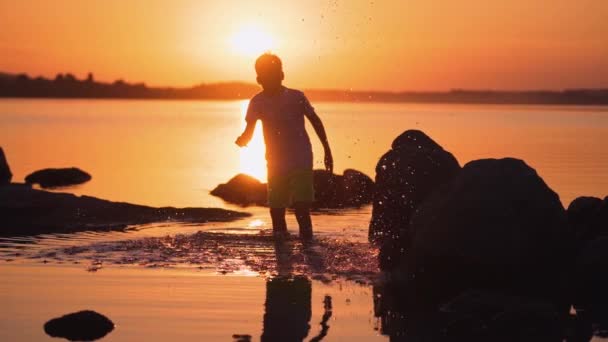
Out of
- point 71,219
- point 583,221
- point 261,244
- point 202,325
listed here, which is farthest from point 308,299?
point 71,219

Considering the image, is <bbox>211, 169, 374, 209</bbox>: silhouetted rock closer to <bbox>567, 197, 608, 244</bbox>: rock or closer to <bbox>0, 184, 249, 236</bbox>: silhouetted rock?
<bbox>0, 184, 249, 236</bbox>: silhouetted rock

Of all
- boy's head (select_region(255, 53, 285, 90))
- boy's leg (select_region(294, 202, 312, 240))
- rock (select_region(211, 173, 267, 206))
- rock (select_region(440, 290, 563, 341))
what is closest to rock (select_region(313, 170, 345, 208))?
rock (select_region(211, 173, 267, 206))

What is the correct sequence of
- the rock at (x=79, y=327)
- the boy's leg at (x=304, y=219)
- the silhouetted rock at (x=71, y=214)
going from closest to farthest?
1. the rock at (x=79, y=327)
2. the boy's leg at (x=304, y=219)
3. the silhouetted rock at (x=71, y=214)

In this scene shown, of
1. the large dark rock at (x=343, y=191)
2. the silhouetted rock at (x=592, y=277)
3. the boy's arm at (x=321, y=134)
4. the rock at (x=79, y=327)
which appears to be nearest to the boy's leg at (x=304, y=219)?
the boy's arm at (x=321, y=134)

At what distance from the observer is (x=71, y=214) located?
15344mm

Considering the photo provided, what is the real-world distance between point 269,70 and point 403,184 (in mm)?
2202

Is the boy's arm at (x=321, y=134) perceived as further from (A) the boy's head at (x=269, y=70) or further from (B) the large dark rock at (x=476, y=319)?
(B) the large dark rock at (x=476, y=319)

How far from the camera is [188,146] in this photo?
4803cm

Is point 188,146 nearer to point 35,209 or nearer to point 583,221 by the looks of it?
point 35,209

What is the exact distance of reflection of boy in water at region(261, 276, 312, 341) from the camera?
8234 millimetres

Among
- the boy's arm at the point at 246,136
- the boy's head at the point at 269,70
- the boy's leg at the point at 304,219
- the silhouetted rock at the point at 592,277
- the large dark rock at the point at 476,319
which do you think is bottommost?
the large dark rock at the point at 476,319

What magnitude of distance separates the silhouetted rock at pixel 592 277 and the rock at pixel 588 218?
→ 65.3 inches

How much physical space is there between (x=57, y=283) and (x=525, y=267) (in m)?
4.46

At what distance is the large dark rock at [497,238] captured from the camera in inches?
395
